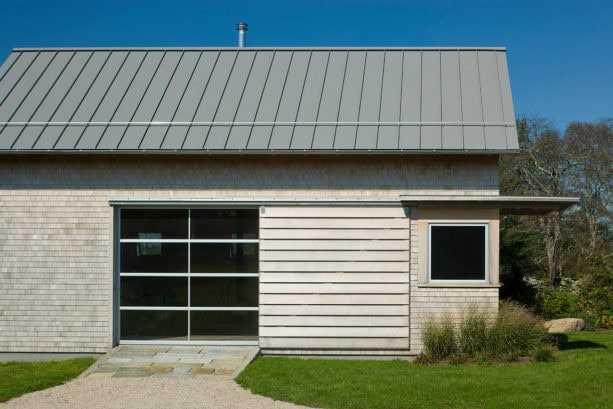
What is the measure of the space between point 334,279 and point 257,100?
382 centimetres

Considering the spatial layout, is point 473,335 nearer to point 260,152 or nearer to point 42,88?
point 260,152

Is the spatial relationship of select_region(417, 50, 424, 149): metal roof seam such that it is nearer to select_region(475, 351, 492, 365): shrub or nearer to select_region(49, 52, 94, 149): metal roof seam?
select_region(475, 351, 492, 365): shrub

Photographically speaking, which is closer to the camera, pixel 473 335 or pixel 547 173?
pixel 473 335

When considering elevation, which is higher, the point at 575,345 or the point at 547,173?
the point at 547,173

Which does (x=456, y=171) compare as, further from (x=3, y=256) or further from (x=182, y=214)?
(x=3, y=256)

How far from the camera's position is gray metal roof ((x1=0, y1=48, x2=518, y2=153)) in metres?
14.2

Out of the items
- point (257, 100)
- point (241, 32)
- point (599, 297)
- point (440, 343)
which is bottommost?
point (440, 343)

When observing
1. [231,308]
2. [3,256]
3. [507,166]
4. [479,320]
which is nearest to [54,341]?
[3,256]

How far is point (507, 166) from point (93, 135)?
2113 centimetres

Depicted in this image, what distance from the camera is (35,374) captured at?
12.9 m

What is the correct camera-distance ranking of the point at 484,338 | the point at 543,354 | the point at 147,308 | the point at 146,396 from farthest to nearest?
the point at 147,308
the point at 484,338
the point at 543,354
the point at 146,396

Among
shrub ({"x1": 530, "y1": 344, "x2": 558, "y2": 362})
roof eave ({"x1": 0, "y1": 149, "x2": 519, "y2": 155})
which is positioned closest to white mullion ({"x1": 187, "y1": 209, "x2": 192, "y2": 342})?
roof eave ({"x1": 0, "y1": 149, "x2": 519, "y2": 155})

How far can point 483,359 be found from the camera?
13156mm

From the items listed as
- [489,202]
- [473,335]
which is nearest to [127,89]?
[489,202]
